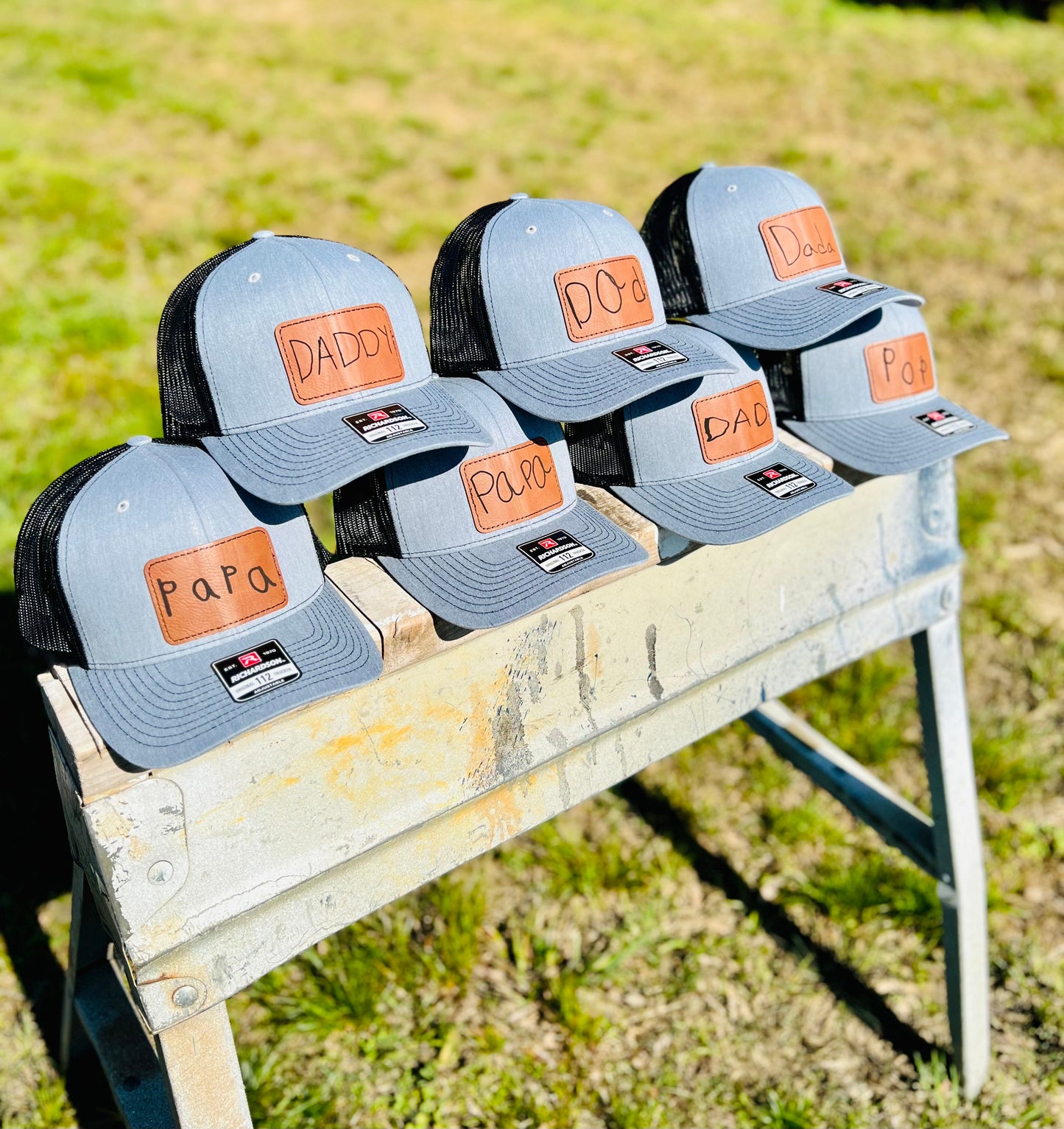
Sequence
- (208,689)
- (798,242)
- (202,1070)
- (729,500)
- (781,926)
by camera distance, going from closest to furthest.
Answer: (208,689)
(202,1070)
(729,500)
(798,242)
(781,926)

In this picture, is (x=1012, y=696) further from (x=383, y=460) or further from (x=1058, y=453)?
(x=383, y=460)

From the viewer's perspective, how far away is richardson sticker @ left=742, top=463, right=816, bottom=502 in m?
1.60

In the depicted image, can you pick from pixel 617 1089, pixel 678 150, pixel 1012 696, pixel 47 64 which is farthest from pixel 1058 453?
pixel 47 64

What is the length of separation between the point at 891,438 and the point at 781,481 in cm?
26

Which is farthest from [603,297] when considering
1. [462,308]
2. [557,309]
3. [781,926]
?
[781,926]

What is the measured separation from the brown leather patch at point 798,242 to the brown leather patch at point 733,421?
0.24 metres

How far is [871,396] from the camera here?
71.3 inches

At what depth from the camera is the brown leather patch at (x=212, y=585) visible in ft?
4.09

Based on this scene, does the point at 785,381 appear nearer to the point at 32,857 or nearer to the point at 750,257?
the point at 750,257

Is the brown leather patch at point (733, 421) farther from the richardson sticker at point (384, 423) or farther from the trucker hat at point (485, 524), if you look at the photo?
the richardson sticker at point (384, 423)

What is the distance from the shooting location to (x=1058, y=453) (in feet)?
13.4

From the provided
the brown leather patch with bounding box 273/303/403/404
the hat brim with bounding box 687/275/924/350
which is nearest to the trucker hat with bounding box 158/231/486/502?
the brown leather patch with bounding box 273/303/403/404

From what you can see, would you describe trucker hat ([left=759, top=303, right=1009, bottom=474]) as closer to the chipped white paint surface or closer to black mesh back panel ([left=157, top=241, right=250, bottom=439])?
the chipped white paint surface

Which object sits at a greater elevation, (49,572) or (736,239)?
(736,239)
